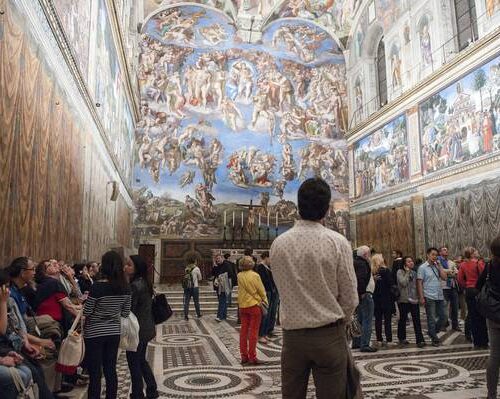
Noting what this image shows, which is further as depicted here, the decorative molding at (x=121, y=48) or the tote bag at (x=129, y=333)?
the decorative molding at (x=121, y=48)

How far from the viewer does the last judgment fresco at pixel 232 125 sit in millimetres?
20906

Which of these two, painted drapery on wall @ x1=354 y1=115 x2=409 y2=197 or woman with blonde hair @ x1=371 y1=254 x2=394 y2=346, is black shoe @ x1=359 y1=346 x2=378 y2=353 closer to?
woman with blonde hair @ x1=371 y1=254 x2=394 y2=346

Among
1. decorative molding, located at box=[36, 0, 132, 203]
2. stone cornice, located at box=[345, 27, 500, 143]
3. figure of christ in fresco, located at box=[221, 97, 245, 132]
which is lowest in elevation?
decorative molding, located at box=[36, 0, 132, 203]

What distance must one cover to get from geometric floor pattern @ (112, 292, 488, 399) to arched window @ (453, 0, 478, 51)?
10.5m

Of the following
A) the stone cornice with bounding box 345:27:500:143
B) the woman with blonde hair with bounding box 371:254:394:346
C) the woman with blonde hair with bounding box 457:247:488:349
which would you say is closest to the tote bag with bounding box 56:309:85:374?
the woman with blonde hair with bounding box 371:254:394:346

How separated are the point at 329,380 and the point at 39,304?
347cm

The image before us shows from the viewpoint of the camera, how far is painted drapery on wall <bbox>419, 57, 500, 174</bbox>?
12.5 meters

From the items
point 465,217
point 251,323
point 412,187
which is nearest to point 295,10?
point 412,187

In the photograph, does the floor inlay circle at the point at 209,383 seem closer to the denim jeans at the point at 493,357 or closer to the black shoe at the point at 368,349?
the black shoe at the point at 368,349

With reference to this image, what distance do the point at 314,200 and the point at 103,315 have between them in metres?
2.56

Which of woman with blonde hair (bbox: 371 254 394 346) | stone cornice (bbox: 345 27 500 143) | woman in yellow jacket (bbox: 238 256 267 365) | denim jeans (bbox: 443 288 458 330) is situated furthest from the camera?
stone cornice (bbox: 345 27 500 143)

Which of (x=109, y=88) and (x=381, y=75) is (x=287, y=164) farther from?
(x=109, y=88)

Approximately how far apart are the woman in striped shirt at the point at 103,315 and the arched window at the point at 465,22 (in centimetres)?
1429

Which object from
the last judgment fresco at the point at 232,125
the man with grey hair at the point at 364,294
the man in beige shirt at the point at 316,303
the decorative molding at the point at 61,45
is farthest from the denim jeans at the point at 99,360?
the last judgment fresco at the point at 232,125
